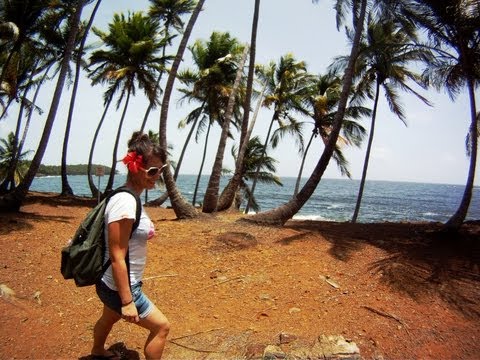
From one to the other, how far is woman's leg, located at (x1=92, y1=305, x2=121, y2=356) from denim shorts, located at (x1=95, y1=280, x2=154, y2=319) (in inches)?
9.0

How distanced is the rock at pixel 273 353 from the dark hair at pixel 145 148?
7.98 feet

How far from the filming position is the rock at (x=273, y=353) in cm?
363

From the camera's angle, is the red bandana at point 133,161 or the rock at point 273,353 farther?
the rock at point 273,353

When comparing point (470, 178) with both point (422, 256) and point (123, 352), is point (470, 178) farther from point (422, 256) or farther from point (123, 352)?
point (123, 352)

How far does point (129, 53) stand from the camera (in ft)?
61.9

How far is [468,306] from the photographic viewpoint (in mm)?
5406

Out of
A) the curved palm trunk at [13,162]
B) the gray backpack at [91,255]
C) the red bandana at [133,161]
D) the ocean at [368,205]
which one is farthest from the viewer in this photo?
the ocean at [368,205]

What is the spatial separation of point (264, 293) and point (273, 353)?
1926 mm

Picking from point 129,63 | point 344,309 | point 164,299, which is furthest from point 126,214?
point 129,63

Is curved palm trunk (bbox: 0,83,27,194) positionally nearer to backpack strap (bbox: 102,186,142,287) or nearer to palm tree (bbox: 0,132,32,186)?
palm tree (bbox: 0,132,32,186)

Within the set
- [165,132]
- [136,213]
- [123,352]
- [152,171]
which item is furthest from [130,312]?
[165,132]

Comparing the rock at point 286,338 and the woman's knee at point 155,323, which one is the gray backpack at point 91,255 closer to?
the woman's knee at point 155,323

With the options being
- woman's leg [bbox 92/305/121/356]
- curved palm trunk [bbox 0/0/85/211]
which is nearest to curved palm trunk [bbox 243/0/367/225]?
woman's leg [bbox 92/305/121/356]

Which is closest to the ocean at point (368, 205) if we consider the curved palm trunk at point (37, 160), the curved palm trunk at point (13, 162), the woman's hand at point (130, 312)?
the curved palm trunk at point (37, 160)
